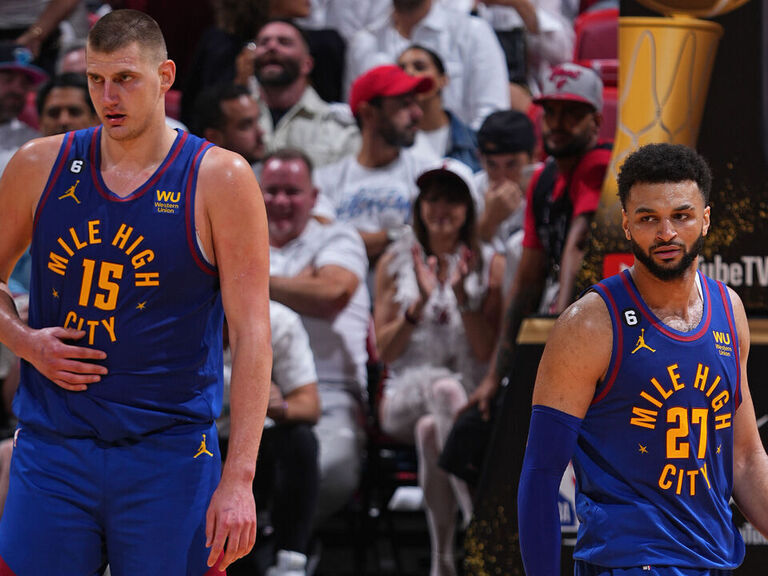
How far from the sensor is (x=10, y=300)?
2951 mm

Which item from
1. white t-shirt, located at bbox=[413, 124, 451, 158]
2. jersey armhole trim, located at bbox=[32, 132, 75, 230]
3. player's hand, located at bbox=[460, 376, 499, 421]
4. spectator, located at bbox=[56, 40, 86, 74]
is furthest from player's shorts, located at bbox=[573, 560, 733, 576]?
spectator, located at bbox=[56, 40, 86, 74]

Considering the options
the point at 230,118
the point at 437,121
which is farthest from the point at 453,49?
the point at 230,118

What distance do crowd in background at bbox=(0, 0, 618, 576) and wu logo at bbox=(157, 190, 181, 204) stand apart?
1949mm

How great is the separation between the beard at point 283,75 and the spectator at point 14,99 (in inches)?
55.3

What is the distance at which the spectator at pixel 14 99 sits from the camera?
279 inches

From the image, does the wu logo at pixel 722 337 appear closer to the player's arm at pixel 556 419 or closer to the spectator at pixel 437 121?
the player's arm at pixel 556 419

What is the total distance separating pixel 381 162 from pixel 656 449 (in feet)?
13.2

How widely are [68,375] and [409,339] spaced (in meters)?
2.97

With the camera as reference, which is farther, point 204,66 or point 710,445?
point 204,66

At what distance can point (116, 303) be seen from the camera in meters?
2.81

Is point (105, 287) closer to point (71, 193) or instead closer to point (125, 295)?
point (125, 295)

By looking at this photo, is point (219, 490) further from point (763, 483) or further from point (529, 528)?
point (763, 483)

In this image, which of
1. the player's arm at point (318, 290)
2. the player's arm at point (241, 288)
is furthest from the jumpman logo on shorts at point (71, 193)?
the player's arm at point (318, 290)

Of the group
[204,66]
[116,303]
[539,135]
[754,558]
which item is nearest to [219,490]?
[116,303]
